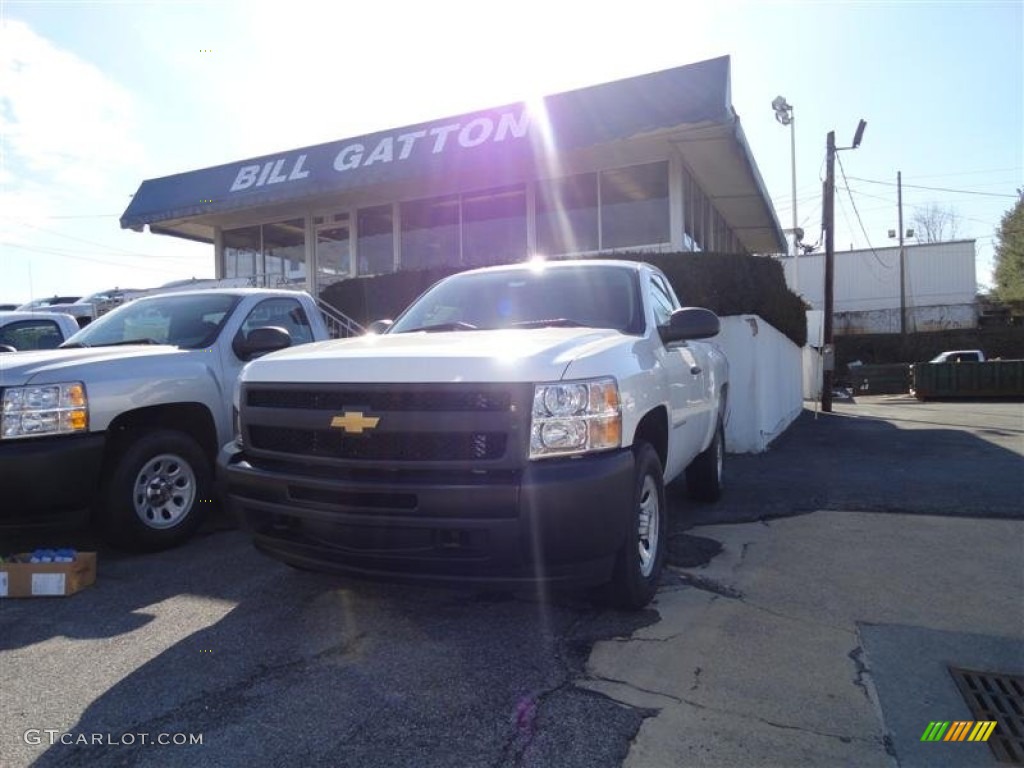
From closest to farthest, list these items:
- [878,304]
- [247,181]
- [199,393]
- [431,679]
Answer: [431,679] < [199,393] < [247,181] < [878,304]

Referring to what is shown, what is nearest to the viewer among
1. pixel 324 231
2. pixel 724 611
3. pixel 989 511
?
pixel 724 611

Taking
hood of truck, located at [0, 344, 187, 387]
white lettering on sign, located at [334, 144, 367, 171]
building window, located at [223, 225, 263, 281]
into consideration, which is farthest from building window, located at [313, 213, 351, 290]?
hood of truck, located at [0, 344, 187, 387]

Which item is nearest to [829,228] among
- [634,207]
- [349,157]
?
[634,207]

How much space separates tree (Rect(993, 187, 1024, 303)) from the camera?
4509 cm

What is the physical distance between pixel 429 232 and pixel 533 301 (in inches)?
429

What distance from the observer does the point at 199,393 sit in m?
5.25

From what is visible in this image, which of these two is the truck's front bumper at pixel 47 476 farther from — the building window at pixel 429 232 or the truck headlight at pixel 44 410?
the building window at pixel 429 232

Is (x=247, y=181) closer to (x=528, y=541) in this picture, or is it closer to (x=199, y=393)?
(x=199, y=393)

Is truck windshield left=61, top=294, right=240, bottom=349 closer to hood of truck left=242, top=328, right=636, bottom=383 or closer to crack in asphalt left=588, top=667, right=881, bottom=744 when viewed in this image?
hood of truck left=242, top=328, right=636, bottom=383

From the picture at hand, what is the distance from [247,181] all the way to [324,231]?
6.90 feet

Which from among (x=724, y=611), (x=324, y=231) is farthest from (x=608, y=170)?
(x=724, y=611)

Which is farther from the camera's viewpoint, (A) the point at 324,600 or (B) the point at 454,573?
(A) the point at 324,600

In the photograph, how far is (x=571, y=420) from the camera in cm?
314

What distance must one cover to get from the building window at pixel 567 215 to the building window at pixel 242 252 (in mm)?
7497
